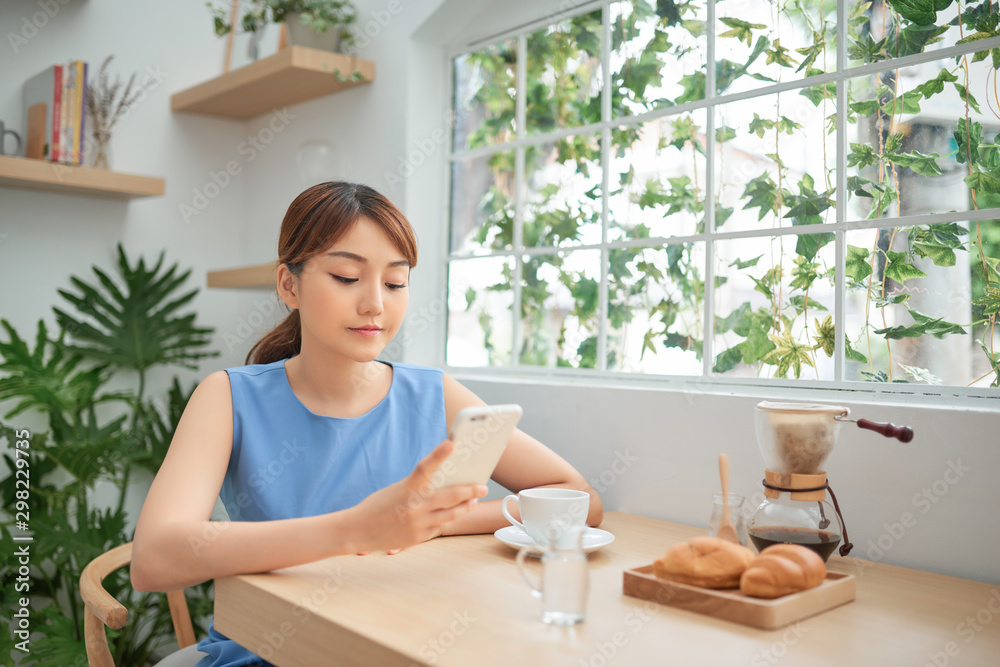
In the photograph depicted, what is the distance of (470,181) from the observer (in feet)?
7.97

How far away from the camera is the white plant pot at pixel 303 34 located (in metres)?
2.44

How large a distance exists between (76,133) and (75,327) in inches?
25.6

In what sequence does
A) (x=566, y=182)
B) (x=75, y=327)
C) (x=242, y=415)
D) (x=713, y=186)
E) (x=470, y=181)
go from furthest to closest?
1. (x=75, y=327)
2. (x=470, y=181)
3. (x=566, y=182)
4. (x=713, y=186)
5. (x=242, y=415)

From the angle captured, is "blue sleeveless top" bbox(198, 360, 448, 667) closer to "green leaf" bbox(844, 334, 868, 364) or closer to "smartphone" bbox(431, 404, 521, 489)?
"smartphone" bbox(431, 404, 521, 489)

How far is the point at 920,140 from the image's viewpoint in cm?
152

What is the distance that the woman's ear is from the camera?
1.49 m

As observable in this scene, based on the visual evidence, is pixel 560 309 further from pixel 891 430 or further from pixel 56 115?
pixel 56 115

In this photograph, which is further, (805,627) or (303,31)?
(303,31)

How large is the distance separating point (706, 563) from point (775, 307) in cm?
85

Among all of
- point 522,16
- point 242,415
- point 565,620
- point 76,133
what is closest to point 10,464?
point 76,133

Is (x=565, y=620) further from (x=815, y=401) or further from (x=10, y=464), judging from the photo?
(x=10, y=464)

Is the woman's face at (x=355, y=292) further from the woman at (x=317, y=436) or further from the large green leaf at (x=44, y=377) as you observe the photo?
the large green leaf at (x=44, y=377)

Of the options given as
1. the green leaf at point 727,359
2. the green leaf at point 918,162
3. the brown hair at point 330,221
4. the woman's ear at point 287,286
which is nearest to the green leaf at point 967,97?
the green leaf at point 918,162

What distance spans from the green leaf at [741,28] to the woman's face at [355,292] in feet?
3.18
